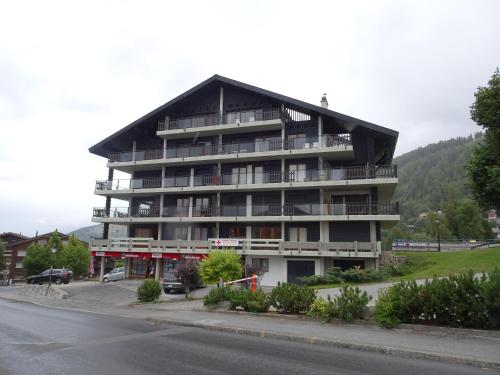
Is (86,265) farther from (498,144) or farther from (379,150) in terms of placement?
(498,144)

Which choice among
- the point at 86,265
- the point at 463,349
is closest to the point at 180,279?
the point at 463,349

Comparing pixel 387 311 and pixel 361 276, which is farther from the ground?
pixel 361 276

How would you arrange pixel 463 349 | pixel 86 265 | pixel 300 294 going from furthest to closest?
pixel 86 265, pixel 300 294, pixel 463 349

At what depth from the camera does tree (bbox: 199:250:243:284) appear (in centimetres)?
2055

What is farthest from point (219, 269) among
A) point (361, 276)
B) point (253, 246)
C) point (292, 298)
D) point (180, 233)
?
point (180, 233)

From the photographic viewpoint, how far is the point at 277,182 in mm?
32031

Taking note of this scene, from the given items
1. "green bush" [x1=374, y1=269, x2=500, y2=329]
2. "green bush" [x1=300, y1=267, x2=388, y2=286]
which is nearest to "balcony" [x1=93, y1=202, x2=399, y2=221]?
"green bush" [x1=300, y1=267, x2=388, y2=286]

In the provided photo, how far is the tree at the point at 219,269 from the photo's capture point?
20547 millimetres

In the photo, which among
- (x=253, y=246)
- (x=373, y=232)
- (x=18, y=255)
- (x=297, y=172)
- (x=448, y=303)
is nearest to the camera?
(x=448, y=303)

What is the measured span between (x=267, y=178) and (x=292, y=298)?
1958 centimetres

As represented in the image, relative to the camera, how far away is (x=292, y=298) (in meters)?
13.4

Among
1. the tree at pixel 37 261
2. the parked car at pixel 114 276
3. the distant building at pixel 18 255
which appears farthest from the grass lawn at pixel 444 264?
the distant building at pixel 18 255

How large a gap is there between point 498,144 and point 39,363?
69.2ft

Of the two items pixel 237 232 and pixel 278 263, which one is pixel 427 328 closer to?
pixel 278 263
